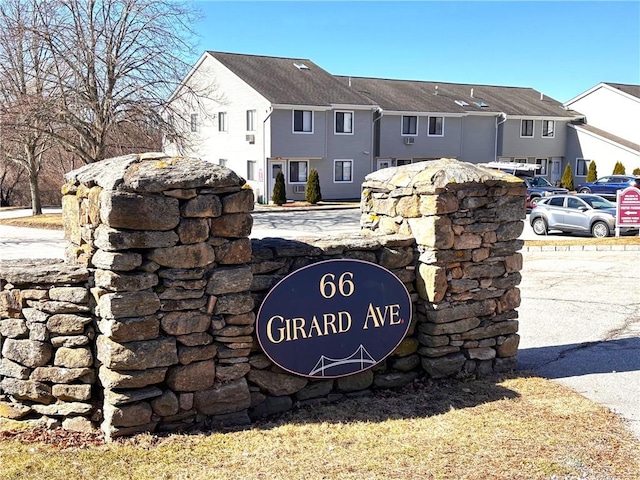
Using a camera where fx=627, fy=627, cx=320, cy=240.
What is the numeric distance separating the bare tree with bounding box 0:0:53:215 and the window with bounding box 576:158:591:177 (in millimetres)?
34628

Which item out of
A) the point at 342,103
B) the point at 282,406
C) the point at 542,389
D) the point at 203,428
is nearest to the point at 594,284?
the point at 542,389

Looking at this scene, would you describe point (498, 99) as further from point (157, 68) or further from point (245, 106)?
point (157, 68)

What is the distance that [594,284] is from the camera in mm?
11727

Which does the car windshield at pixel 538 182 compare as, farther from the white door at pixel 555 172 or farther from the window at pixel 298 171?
the window at pixel 298 171

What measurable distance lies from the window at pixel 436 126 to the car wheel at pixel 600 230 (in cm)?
1917

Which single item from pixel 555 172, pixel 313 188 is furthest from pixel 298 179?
pixel 555 172

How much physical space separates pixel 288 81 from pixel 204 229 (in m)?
30.3

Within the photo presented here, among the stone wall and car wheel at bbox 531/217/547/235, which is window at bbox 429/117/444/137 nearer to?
car wheel at bbox 531/217/547/235

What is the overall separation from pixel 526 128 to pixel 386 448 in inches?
1612

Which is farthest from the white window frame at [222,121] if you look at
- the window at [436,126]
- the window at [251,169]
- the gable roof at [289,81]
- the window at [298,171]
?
the window at [436,126]

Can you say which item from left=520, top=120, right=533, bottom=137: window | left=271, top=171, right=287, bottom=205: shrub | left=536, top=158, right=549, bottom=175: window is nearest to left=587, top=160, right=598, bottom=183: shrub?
left=536, top=158, right=549, bottom=175: window

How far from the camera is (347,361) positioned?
594 centimetres

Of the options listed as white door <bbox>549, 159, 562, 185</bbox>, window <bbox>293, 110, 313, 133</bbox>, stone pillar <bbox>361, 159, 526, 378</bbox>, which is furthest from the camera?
white door <bbox>549, 159, 562, 185</bbox>

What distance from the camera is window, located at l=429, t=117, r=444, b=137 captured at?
3762 centimetres
